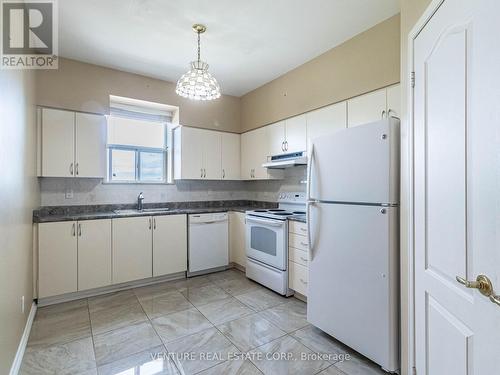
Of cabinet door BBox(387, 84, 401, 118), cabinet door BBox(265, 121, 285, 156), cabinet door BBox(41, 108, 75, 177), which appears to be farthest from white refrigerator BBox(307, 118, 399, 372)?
cabinet door BBox(41, 108, 75, 177)

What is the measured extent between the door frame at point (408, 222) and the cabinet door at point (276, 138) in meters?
1.99

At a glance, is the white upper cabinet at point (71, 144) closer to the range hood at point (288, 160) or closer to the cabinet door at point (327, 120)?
the range hood at point (288, 160)

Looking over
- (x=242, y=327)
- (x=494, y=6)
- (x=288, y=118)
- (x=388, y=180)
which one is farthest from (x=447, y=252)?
(x=288, y=118)

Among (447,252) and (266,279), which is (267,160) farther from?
(447,252)

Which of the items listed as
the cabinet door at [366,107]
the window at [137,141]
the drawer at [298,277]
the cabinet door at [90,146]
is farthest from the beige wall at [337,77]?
the cabinet door at [90,146]

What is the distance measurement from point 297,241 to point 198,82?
1897mm

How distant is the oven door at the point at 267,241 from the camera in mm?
2986

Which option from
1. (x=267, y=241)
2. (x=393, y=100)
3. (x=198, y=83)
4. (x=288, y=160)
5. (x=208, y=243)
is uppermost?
(x=198, y=83)

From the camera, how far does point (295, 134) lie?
335cm

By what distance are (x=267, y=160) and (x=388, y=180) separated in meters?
2.22

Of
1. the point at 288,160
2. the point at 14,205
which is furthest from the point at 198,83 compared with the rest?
the point at 14,205

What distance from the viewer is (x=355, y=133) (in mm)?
1930

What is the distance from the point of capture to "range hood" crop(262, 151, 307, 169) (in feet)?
10.4

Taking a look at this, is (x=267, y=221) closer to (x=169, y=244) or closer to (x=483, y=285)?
(x=169, y=244)
